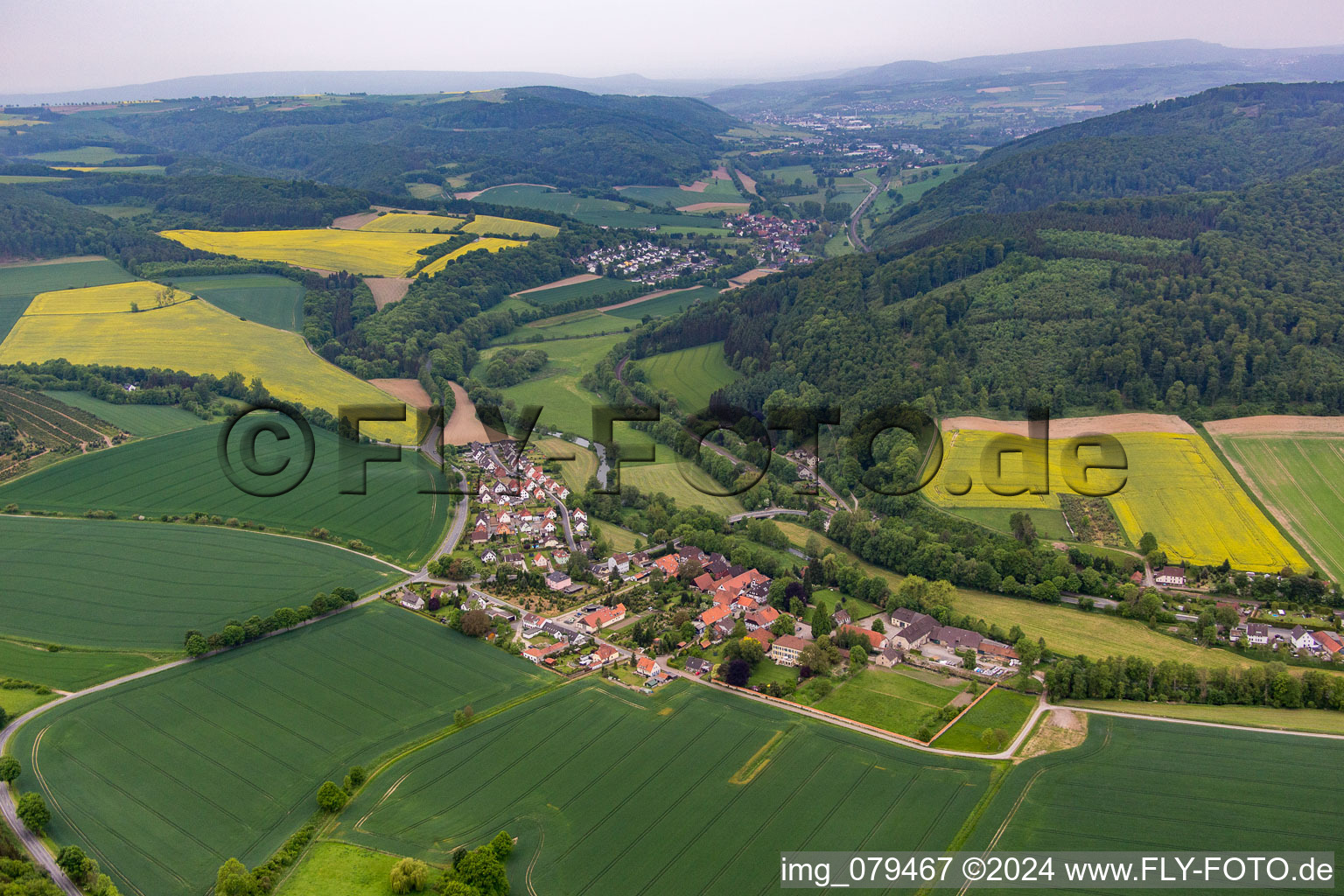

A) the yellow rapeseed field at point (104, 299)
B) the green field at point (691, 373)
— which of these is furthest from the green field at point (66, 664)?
the yellow rapeseed field at point (104, 299)

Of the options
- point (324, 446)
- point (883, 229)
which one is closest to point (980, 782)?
point (324, 446)

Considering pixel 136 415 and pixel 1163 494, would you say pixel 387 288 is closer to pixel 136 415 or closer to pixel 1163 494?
pixel 136 415

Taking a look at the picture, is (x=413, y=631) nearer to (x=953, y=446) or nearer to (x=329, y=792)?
(x=329, y=792)

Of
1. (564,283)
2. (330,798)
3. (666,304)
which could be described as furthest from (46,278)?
(330,798)

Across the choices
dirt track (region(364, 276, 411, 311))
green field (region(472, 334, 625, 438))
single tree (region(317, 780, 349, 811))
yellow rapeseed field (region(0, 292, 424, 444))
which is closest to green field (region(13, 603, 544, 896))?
single tree (region(317, 780, 349, 811))

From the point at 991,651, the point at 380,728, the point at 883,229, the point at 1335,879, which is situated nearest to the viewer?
the point at 1335,879

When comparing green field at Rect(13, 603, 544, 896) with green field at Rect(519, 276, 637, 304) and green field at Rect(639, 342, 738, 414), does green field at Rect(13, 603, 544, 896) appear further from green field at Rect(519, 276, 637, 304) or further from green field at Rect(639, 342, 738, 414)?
green field at Rect(519, 276, 637, 304)
